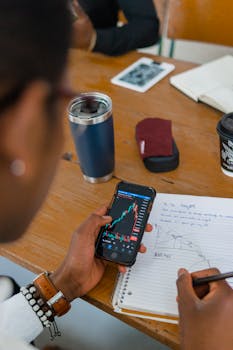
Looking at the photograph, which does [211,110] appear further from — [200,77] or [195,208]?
[195,208]

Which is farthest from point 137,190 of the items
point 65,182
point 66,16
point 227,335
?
point 66,16

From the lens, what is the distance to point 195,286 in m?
0.56

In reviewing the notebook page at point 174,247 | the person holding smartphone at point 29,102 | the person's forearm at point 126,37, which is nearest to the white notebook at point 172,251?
the notebook page at point 174,247

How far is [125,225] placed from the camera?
656 millimetres

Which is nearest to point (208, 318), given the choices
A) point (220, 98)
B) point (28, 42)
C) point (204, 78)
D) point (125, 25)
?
point (28, 42)

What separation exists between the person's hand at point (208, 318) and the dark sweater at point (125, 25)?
89 centimetres

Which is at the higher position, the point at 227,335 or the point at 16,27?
the point at 16,27

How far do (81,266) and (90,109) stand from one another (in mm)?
292

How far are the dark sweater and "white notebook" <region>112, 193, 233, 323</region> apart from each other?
0.67 metres

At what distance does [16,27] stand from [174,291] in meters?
0.44

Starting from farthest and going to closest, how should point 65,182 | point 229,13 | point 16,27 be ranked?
point 229,13 → point 65,182 → point 16,27

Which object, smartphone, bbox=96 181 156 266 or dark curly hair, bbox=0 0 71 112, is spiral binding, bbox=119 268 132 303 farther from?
dark curly hair, bbox=0 0 71 112

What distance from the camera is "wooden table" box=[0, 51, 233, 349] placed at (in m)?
0.66

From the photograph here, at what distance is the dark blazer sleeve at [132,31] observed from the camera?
1218mm
